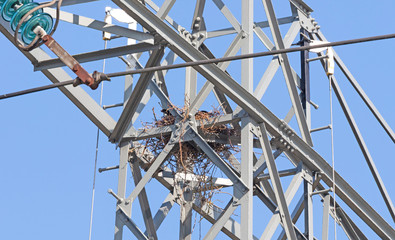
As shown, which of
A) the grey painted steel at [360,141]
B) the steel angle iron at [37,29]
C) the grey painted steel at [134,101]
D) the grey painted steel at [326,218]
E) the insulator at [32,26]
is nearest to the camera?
the steel angle iron at [37,29]

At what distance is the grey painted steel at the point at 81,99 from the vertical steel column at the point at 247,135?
1551 millimetres

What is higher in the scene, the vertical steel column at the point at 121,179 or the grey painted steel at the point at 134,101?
the grey painted steel at the point at 134,101

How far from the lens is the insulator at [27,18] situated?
1055 centimetres

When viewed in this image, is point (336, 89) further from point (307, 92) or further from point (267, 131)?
point (267, 131)

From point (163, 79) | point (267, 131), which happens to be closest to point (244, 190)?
point (267, 131)

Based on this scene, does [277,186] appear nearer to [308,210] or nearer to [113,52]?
[308,210]

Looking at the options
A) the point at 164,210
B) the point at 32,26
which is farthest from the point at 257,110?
the point at 32,26

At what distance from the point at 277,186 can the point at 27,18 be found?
3.49 metres

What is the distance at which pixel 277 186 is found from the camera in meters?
12.7

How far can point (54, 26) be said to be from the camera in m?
10.4

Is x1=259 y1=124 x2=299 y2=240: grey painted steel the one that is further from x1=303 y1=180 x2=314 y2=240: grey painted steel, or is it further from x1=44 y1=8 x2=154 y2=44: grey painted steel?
x1=44 y1=8 x2=154 y2=44: grey painted steel

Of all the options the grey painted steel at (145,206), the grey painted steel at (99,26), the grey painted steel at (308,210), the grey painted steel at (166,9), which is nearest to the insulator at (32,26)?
the grey painted steel at (99,26)

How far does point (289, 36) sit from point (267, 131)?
149 centimetres

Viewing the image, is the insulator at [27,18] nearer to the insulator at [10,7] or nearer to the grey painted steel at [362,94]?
the insulator at [10,7]
